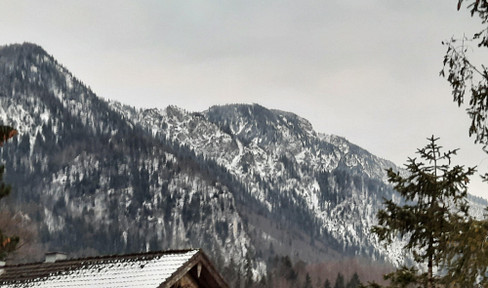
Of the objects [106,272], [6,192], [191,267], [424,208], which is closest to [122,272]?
[106,272]

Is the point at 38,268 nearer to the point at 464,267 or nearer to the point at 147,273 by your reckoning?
the point at 147,273

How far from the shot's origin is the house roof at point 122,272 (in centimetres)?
2008

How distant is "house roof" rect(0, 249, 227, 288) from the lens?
2008 centimetres

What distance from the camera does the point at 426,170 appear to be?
22.5 m

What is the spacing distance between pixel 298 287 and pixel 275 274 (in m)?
7.73

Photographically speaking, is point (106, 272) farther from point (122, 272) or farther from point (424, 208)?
point (424, 208)

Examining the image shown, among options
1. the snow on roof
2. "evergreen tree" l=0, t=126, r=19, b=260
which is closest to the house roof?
the snow on roof

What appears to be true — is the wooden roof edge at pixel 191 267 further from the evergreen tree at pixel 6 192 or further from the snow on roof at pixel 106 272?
the evergreen tree at pixel 6 192

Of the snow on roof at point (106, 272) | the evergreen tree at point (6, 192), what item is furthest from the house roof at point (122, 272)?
the evergreen tree at point (6, 192)

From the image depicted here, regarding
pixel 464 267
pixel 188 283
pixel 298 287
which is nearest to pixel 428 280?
pixel 188 283

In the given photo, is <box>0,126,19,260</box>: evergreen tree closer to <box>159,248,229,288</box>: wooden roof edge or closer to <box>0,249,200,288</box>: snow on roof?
<box>0,249,200,288</box>: snow on roof

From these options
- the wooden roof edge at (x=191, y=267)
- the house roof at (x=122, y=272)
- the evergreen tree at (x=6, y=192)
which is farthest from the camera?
the house roof at (x=122, y=272)

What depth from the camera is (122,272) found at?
2062 centimetres

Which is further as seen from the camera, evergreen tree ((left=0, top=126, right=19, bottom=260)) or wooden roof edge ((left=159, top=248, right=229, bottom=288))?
wooden roof edge ((left=159, top=248, right=229, bottom=288))
